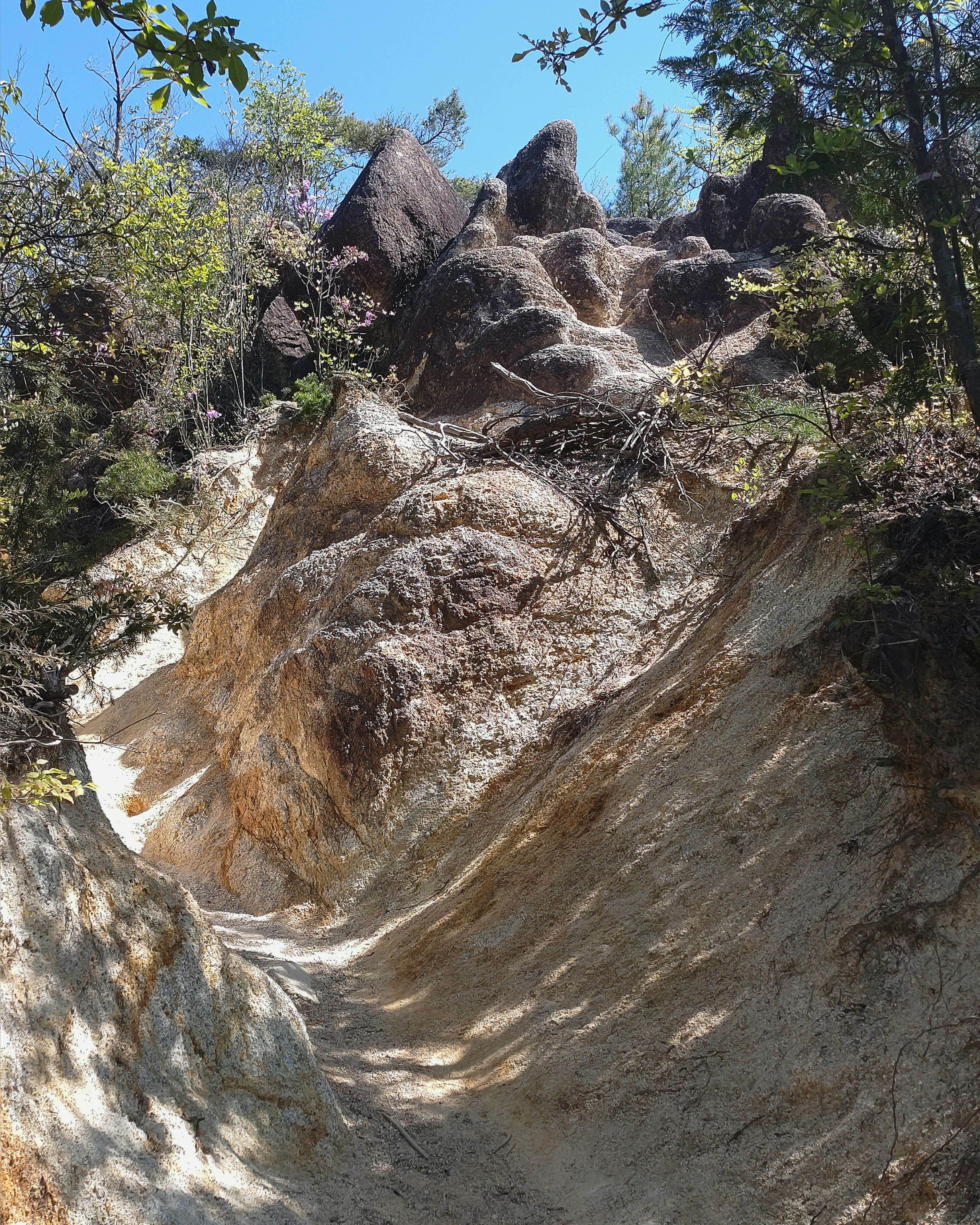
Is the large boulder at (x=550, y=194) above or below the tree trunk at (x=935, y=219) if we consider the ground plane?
above

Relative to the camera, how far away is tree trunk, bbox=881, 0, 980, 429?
4207 millimetres

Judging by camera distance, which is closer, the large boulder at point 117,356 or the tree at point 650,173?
the large boulder at point 117,356

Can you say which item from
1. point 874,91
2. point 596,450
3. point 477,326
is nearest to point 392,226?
point 477,326

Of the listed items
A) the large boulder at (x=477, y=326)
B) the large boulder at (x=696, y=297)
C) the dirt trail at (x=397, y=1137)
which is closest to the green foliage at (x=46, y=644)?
the dirt trail at (x=397, y=1137)

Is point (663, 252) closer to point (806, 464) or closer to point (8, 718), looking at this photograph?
point (806, 464)

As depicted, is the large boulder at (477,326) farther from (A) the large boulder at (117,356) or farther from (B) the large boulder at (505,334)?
(A) the large boulder at (117,356)

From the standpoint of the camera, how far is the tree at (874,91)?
13.8 feet

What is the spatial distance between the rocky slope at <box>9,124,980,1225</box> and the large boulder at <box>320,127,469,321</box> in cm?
592

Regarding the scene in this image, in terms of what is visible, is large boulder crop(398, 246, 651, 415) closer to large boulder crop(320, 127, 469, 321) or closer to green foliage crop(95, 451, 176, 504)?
large boulder crop(320, 127, 469, 321)

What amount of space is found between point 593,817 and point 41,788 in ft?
10.7

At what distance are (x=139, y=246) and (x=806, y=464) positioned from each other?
485cm

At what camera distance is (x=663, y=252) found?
1457 centimetres

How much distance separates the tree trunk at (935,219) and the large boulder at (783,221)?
9.25 metres

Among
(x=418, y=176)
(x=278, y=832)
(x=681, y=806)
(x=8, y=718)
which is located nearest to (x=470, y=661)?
(x=278, y=832)
